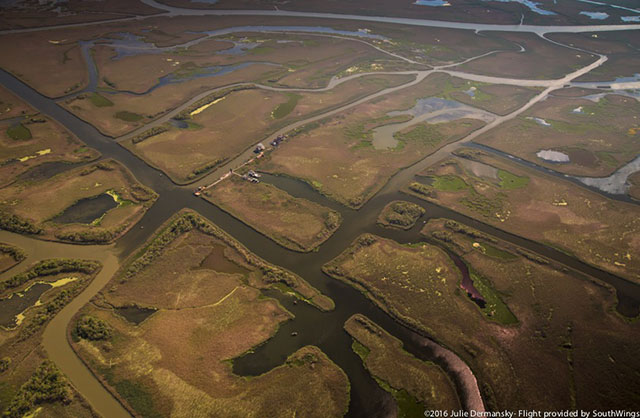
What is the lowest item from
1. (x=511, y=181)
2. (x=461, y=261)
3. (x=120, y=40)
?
(x=461, y=261)

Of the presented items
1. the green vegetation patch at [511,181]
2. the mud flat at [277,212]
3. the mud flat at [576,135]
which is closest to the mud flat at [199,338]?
the mud flat at [277,212]

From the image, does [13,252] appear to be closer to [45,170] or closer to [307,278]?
[45,170]

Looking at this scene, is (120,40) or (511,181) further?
(120,40)

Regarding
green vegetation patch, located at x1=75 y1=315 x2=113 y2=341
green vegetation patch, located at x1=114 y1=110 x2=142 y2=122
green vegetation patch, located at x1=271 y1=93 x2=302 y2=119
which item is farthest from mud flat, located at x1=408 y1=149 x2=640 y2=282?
green vegetation patch, located at x1=114 y1=110 x2=142 y2=122

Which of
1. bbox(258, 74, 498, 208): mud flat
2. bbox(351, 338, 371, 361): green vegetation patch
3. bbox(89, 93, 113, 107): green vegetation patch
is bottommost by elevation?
bbox(351, 338, 371, 361): green vegetation patch

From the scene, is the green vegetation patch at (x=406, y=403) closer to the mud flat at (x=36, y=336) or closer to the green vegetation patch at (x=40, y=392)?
the mud flat at (x=36, y=336)

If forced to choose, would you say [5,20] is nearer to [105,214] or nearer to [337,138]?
[105,214]

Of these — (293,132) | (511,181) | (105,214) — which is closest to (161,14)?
(293,132)

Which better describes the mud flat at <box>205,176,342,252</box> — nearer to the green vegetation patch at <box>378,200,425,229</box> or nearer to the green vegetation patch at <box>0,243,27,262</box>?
the green vegetation patch at <box>378,200,425,229</box>
